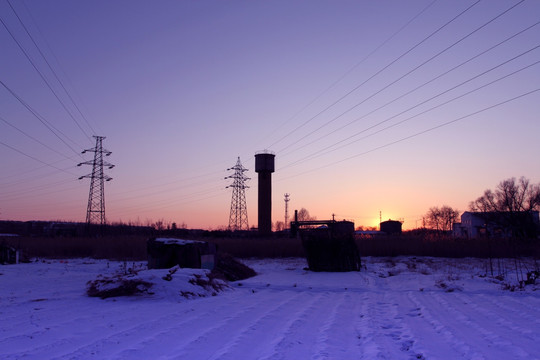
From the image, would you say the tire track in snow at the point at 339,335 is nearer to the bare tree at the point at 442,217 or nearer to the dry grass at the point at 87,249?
the dry grass at the point at 87,249

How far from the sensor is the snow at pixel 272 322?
5.45 meters

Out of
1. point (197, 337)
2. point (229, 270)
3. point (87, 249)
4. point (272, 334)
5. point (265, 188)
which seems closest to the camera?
point (197, 337)

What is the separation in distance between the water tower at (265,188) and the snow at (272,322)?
127 ft

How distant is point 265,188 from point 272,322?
1788 inches

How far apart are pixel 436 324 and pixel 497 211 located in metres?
55.5

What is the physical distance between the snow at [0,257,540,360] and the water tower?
127 ft

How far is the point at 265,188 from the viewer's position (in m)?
52.8

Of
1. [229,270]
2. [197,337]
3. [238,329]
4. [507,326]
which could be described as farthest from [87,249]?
[507,326]

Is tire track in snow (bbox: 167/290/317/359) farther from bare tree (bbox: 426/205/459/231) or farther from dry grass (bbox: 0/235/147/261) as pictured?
bare tree (bbox: 426/205/459/231)

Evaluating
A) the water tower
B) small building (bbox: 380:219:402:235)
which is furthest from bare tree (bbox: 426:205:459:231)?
the water tower

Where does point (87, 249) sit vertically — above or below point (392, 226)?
below

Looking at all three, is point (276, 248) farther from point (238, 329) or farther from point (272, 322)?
point (238, 329)

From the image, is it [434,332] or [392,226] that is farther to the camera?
[392,226]

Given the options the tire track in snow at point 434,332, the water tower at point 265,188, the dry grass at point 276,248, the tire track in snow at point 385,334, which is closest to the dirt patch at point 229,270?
the tire track in snow at point 385,334
